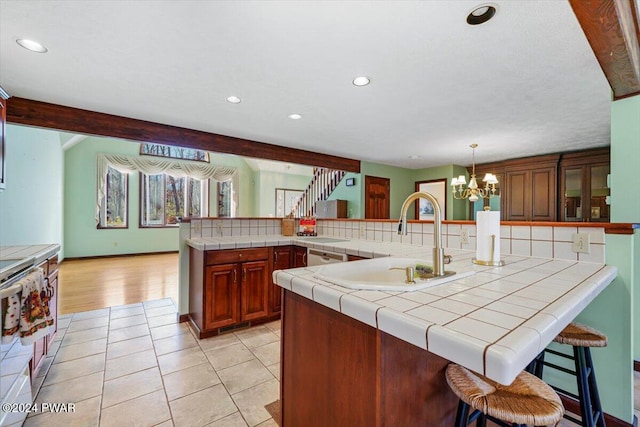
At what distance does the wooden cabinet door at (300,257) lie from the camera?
306 cm

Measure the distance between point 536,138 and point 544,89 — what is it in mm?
2092

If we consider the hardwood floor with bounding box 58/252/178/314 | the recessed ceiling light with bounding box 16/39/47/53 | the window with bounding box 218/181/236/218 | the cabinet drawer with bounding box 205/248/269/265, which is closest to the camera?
the recessed ceiling light with bounding box 16/39/47/53

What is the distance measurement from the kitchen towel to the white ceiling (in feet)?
5.12

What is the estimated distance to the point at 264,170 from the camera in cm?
920

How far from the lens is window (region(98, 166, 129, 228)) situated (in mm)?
7008

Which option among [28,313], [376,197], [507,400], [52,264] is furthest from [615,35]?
[376,197]

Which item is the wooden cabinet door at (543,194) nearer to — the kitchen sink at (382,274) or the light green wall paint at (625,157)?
the light green wall paint at (625,157)

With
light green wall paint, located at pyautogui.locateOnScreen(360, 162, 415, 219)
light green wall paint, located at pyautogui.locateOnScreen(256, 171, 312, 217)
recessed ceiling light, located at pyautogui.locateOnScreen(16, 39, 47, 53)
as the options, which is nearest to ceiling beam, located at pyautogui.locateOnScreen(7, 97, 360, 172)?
recessed ceiling light, located at pyautogui.locateOnScreen(16, 39, 47, 53)

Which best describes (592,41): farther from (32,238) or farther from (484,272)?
(32,238)

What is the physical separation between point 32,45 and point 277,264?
2.57 meters

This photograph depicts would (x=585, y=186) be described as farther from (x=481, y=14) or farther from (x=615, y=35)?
(x=481, y=14)

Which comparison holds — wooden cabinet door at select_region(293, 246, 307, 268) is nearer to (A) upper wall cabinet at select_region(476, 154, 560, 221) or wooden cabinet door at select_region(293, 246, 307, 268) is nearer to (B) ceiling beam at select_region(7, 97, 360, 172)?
(B) ceiling beam at select_region(7, 97, 360, 172)

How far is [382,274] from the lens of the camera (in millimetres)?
1661

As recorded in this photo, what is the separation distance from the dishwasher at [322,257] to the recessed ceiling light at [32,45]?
8.41 feet
